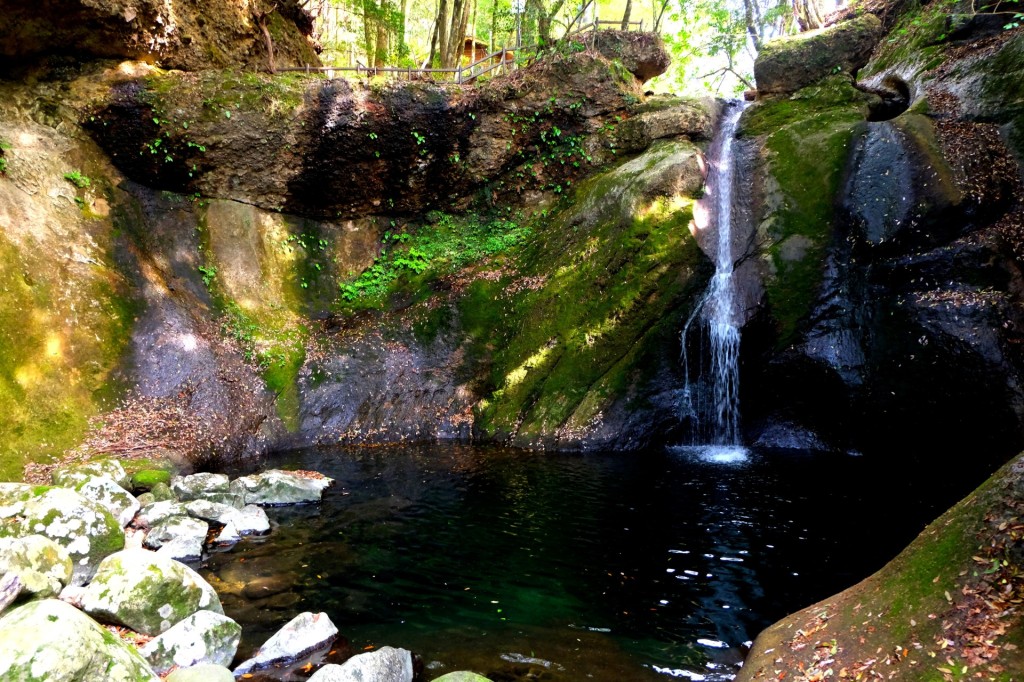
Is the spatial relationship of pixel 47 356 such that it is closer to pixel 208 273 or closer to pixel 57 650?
A: pixel 208 273

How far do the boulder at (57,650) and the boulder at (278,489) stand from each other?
5656 millimetres

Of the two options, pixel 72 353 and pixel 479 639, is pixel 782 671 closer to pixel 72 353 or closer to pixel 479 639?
pixel 479 639

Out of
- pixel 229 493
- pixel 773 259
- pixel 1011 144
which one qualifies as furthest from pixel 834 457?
pixel 229 493

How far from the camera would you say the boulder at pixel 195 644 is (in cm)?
419

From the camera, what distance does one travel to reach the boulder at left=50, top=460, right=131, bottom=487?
7.59 metres

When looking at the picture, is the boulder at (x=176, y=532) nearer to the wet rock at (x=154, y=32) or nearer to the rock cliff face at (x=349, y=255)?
the rock cliff face at (x=349, y=255)

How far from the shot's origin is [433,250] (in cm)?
1623

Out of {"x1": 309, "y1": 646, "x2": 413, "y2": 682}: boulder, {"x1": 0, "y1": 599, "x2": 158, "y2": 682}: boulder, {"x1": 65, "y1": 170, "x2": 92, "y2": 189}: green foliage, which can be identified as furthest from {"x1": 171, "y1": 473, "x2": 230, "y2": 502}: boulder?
{"x1": 65, "y1": 170, "x2": 92, "y2": 189}: green foliage

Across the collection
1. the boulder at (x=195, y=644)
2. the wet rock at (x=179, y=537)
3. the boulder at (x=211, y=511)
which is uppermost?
the boulder at (x=195, y=644)

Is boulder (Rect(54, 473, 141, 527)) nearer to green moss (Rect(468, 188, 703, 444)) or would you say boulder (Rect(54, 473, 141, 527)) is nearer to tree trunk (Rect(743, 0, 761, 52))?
green moss (Rect(468, 188, 703, 444))

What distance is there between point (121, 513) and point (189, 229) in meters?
8.88

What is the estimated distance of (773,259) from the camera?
12.3 m

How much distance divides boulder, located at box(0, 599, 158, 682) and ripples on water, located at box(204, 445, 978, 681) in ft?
6.45

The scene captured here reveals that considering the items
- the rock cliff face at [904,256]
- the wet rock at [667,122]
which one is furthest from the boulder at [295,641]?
the wet rock at [667,122]
